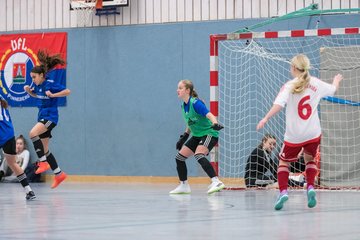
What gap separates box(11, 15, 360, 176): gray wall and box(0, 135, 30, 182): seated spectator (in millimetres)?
478

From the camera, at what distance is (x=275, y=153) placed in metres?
16.4

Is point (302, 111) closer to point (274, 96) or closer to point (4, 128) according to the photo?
point (4, 128)

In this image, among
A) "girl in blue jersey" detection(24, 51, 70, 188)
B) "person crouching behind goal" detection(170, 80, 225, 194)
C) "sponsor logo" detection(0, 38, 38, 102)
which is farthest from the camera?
"sponsor logo" detection(0, 38, 38, 102)

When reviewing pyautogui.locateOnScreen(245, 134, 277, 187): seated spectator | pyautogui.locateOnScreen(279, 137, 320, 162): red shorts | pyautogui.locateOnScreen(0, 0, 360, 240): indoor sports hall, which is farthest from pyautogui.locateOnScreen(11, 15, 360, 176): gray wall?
pyautogui.locateOnScreen(279, 137, 320, 162): red shorts

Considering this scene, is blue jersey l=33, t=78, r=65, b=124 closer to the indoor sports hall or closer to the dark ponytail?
the indoor sports hall

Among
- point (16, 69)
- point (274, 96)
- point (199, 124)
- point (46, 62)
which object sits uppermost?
point (16, 69)

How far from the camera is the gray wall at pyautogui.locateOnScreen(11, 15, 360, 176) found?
18.5 metres

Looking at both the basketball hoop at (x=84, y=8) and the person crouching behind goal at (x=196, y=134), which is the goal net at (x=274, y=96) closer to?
the person crouching behind goal at (x=196, y=134)

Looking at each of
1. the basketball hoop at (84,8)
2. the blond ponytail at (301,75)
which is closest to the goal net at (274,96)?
the basketball hoop at (84,8)

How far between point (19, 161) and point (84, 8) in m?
3.88

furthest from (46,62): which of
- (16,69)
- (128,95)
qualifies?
(16,69)

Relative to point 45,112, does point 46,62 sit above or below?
above

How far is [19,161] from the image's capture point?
63.3 feet

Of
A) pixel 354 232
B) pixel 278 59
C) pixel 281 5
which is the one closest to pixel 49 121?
pixel 278 59
